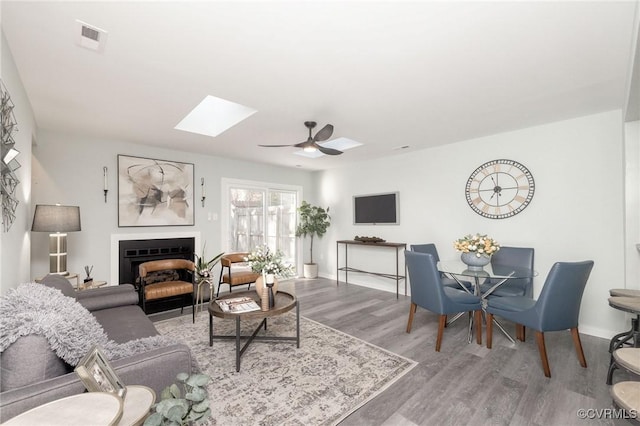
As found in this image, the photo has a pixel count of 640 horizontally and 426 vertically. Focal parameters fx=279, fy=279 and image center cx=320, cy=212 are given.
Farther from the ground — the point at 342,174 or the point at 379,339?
the point at 342,174

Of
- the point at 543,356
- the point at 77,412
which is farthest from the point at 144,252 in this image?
the point at 543,356

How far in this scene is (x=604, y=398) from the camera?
79.7 inches

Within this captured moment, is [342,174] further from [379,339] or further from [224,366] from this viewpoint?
[224,366]

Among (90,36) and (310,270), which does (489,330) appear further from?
(90,36)

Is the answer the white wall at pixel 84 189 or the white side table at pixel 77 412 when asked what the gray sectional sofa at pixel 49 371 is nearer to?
the white side table at pixel 77 412

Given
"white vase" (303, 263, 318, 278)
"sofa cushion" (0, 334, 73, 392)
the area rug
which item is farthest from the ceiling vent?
"white vase" (303, 263, 318, 278)

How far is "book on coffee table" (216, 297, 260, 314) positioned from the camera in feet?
8.70

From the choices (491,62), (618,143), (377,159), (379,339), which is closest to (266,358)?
(379,339)

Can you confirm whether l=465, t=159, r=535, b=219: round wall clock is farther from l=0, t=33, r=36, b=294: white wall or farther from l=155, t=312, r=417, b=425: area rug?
l=0, t=33, r=36, b=294: white wall

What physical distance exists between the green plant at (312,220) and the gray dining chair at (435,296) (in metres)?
3.22

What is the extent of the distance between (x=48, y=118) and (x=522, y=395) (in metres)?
5.30

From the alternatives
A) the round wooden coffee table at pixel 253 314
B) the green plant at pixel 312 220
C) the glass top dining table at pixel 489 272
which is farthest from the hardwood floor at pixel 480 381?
the green plant at pixel 312 220

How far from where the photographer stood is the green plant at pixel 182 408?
977 millimetres

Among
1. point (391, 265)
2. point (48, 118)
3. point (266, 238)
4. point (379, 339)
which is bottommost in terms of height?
point (379, 339)
